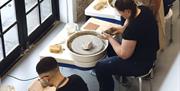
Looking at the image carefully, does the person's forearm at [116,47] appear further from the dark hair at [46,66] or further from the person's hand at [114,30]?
the dark hair at [46,66]

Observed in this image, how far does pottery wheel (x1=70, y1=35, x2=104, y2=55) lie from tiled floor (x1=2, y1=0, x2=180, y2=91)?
50 centimetres

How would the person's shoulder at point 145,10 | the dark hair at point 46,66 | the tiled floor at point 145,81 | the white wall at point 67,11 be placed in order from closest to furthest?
the dark hair at point 46,66
the person's shoulder at point 145,10
the tiled floor at point 145,81
the white wall at point 67,11

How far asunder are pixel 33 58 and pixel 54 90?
1.56 meters

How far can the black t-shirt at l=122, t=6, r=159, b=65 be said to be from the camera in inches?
123

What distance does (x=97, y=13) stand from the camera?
3.91 meters

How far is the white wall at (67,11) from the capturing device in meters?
4.59

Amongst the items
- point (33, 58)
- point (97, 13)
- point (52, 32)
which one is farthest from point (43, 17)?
point (97, 13)

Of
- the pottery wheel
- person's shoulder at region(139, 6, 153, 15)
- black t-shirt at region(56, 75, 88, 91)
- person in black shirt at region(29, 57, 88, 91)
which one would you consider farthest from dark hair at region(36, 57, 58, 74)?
person's shoulder at region(139, 6, 153, 15)

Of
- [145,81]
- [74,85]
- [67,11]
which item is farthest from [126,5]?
[67,11]

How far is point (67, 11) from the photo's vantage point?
15.4 feet

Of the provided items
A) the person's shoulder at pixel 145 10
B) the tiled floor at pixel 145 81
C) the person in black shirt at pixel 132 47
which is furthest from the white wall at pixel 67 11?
the person's shoulder at pixel 145 10

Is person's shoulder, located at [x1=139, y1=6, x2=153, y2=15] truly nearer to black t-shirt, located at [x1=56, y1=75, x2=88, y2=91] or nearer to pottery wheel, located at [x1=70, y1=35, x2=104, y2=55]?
pottery wheel, located at [x1=70, y1=35, x2=104, y2=55]

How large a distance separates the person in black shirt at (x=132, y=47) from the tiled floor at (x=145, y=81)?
389 millimetres

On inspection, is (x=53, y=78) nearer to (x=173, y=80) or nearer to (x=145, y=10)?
(x=145, y=10)
